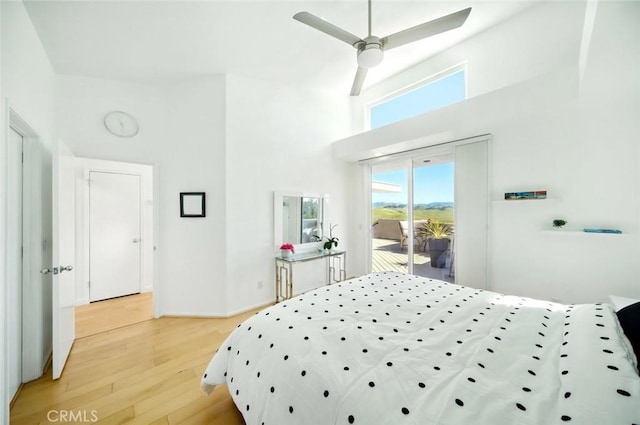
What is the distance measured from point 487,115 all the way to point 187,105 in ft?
11.4

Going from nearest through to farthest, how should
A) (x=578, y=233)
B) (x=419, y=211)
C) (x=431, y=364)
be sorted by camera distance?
(x=431, y=364), (x=578, y=233), (x=419, y=211)

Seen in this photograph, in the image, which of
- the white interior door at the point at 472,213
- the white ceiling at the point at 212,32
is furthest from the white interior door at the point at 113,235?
the white interior door at the point at 472,213

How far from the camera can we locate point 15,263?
169cm

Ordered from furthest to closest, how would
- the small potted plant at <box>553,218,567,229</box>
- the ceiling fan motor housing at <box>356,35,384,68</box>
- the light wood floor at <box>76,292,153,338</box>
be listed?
1. the light wood floor at <box>76,292,153,338</box>
2. the small potted plant at <box>553,218,567,229</box>
3. the ceiling fan motor housing at <box>356,35,384,68</box>

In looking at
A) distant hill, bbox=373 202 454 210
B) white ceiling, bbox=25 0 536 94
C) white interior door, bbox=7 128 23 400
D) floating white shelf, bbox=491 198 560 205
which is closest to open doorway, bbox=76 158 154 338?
white interior door, bbox=7 128 23 400

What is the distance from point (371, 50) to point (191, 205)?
2532 mm

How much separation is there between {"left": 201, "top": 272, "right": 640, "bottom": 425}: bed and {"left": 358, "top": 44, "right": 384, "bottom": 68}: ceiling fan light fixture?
1815mm

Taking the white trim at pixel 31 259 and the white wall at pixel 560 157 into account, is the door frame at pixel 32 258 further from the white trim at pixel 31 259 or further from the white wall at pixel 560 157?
the white wall at pixel 560 157

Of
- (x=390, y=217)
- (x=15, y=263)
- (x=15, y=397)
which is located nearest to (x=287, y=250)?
(x=390, y=217)

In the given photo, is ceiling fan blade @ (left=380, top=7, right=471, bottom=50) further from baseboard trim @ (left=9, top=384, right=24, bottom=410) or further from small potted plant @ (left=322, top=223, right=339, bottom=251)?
baseboard trim @ (left=9, top=384, right=24, bottom=410)

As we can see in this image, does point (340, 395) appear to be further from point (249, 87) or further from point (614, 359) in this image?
point (249, 87)

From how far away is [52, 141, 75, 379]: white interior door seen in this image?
1816 mm

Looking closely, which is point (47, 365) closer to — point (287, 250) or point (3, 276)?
point (3, 276)

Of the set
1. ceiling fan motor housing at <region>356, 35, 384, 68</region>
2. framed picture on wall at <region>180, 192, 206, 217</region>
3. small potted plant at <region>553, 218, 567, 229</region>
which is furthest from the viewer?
framed picture on wall at <region>180, 192, 206, 217</region>
